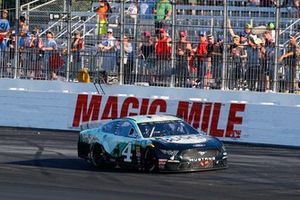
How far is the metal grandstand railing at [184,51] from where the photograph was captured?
23.7 meters

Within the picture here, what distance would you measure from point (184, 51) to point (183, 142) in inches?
323

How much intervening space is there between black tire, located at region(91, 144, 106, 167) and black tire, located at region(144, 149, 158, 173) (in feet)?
4.32

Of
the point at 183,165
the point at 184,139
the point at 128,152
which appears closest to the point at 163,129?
the point at 184,139

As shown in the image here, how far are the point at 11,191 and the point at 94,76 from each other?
496 inches

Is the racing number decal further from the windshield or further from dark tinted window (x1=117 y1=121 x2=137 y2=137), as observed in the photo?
the windshield

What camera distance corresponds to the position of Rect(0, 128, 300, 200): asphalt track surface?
45.0 ft

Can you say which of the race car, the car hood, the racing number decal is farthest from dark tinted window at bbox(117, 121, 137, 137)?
the car hood

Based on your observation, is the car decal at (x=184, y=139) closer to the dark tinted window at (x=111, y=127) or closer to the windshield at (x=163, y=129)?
the windshield at (x=163, y=129)

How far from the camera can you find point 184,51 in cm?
2481

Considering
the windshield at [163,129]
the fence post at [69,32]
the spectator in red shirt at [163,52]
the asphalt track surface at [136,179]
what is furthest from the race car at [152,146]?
the fence post at [69,32]

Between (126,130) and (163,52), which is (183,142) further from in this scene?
(163,52)

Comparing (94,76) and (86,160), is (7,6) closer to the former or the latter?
(94,76)

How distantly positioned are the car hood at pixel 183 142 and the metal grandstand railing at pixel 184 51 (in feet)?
22.6

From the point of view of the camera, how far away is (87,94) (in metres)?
26.3
